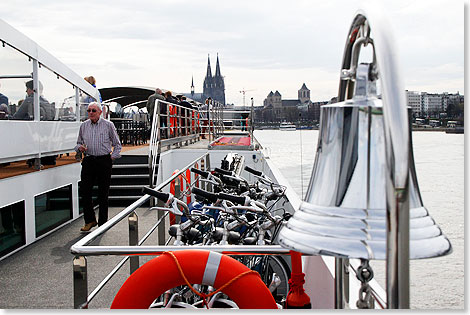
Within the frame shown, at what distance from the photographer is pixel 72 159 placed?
776 cm

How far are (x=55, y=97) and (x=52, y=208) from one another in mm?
1522

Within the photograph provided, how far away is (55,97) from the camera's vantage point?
286 inches

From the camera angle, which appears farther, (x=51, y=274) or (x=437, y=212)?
(x=437, y=212)

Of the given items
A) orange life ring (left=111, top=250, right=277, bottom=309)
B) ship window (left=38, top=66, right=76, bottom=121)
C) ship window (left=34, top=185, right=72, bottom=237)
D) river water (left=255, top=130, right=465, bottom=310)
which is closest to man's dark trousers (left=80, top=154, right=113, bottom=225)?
ship window (left=34, top=185, right=72, bottom=237)

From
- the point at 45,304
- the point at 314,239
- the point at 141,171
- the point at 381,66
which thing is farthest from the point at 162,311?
the point at 141,171

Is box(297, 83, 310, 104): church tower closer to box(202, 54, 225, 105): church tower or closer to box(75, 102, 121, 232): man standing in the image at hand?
box(75, 102, 121, 232): man standing

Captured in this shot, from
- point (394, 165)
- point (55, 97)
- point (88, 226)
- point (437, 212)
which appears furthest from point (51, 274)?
point (437, 212)

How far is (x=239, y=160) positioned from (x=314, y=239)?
7.33 m

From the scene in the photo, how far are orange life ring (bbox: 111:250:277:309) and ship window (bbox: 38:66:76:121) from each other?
5.21m

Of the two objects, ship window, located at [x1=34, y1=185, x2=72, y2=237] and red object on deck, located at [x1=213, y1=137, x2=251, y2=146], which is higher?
red object on deck, located at [x1=213, y1=137, x2=251, y2=146]

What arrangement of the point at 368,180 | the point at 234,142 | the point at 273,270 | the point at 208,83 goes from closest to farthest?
1. the point at 368,180
2. the point at 273,270
3. the point at 234,142
4. the point at 208,83

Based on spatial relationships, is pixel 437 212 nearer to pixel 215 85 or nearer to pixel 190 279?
pixel 190 279

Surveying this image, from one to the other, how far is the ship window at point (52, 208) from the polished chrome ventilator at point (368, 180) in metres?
5.59

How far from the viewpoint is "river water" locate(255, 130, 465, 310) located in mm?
12719
